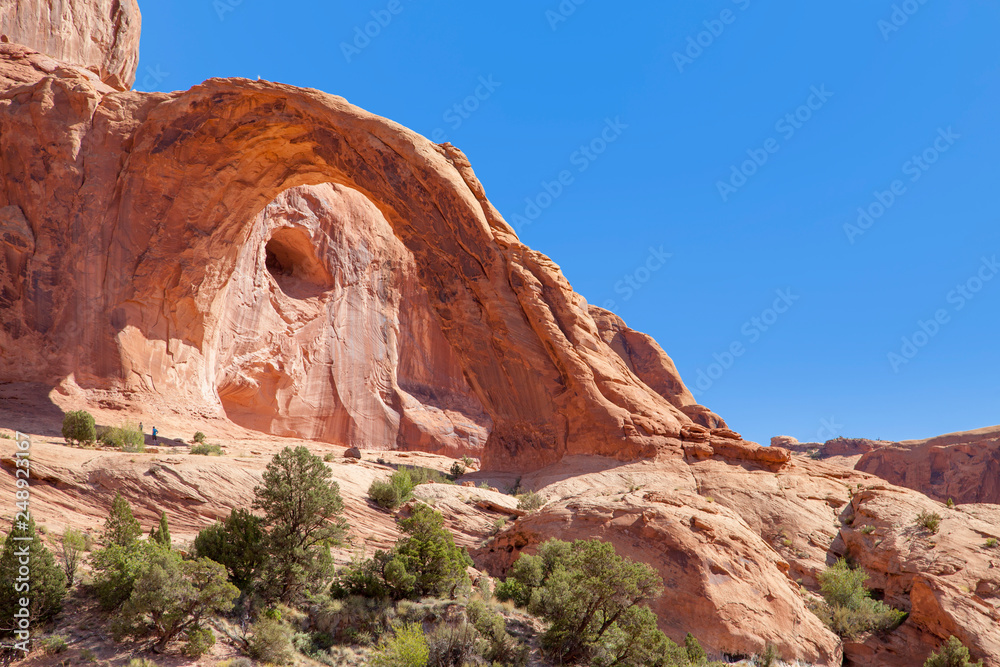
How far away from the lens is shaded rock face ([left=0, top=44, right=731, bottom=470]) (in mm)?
24406

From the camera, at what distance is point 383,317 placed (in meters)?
42.5

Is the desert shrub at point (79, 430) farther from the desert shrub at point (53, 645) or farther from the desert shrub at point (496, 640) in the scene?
the desert shrub at point (496, 640)

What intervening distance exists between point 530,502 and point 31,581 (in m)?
12.4

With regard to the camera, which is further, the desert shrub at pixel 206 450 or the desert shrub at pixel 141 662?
the desert shrub at pixel 206 450

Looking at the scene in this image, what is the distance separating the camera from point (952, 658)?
14.1 metres

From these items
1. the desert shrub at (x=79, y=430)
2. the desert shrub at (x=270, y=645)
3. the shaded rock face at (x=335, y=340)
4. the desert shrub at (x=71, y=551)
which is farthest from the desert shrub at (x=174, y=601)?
the shaded rock face at (x=335, y=340)

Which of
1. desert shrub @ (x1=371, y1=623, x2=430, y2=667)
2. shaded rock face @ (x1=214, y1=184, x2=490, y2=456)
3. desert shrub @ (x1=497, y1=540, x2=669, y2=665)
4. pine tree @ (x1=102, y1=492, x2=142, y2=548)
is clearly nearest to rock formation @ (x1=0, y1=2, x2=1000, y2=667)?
shaded rock face @ (x1=214, y1=184, x2=490, y2=456)

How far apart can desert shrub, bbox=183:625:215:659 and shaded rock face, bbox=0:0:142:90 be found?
3048 cm

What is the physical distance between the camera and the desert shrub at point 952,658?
1400 centimetres

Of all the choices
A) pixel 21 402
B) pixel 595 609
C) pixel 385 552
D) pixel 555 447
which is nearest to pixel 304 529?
pixel 385 552

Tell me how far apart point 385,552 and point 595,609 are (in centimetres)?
488

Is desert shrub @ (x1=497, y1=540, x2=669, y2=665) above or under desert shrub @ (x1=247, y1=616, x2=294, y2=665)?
above

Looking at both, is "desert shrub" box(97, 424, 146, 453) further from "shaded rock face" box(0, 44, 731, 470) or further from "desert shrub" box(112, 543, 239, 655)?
"desert shrub" box(112, 543, 239, 655)

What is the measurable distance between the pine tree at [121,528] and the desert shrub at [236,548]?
3.82ft
